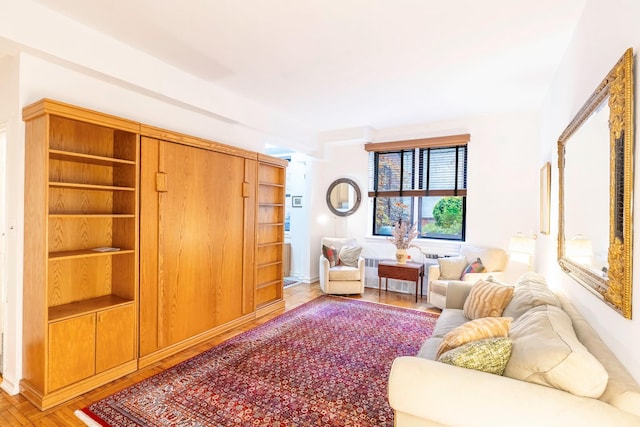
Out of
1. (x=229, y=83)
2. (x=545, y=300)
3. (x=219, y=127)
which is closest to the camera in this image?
(x=545, y=300)

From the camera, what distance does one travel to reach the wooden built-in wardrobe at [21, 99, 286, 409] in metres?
2.32

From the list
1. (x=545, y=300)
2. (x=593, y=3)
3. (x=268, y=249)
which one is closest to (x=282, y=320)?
(x=268, y=249)

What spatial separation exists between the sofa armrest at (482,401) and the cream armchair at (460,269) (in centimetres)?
309

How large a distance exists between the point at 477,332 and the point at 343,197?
453cm

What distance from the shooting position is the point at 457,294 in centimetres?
322

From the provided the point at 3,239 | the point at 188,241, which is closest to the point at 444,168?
the point at 188,241

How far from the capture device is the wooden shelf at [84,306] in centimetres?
238

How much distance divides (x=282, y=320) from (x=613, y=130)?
3.54 meters

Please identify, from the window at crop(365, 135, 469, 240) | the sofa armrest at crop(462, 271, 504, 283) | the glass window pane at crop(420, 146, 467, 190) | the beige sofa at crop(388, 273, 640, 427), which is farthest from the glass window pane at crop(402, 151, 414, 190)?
the beige sofa at crop(388, 273, 640, 427)

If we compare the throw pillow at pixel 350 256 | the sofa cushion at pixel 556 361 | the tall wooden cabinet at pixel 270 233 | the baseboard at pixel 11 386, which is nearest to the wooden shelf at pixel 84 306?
the baseboard at pixel 11 386

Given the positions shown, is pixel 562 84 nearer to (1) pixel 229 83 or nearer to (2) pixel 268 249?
(1) pixel 229 83

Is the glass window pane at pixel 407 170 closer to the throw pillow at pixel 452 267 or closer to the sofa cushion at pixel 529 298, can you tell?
the throw pillow at pixel 452 267

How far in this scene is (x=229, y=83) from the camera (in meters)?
3.67

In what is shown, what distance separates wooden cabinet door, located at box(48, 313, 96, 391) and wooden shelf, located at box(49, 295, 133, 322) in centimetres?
4
